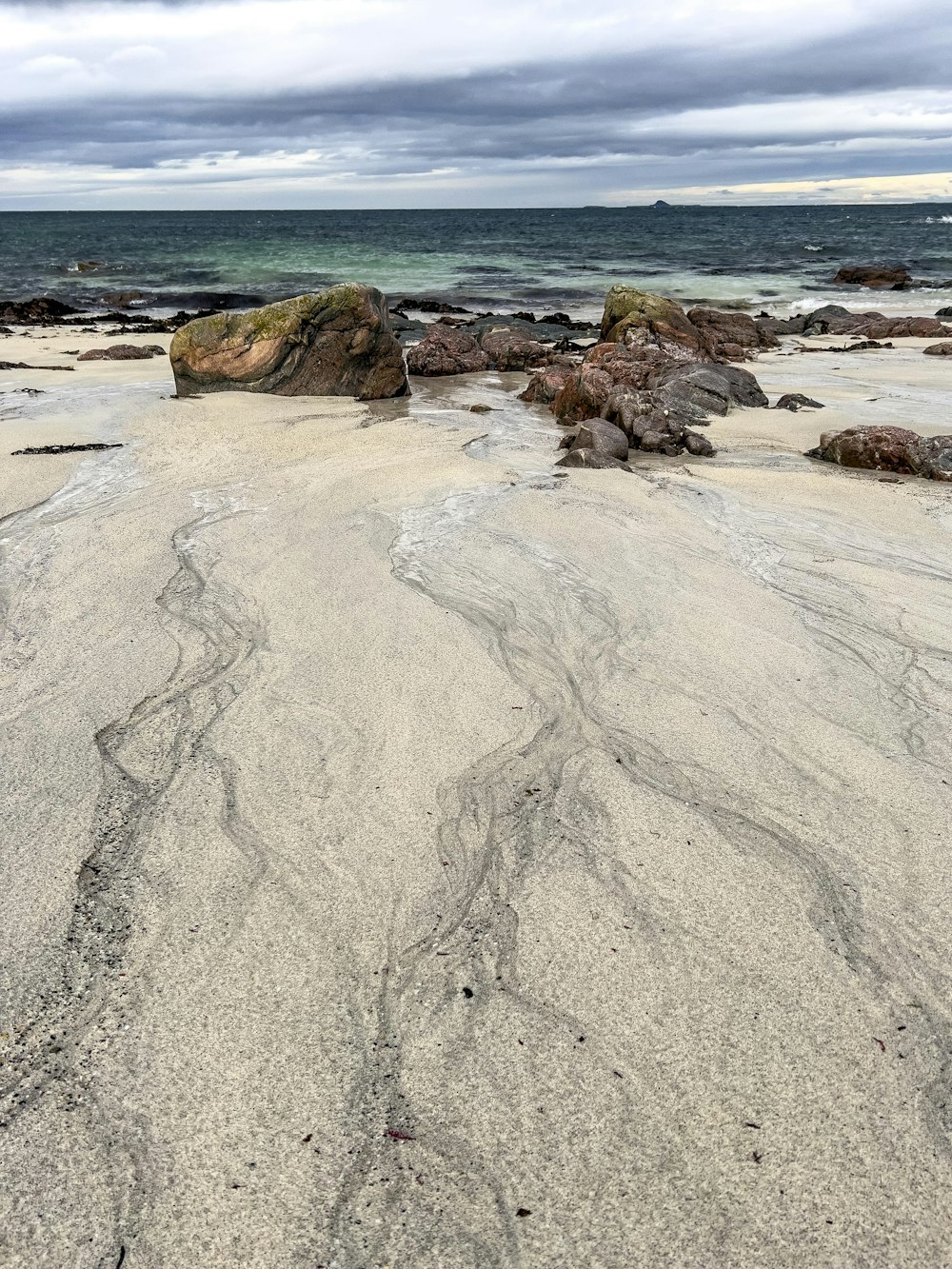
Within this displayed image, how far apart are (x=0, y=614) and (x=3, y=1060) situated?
3117 millimetres

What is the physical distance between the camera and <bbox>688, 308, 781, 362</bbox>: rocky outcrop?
16047 mm

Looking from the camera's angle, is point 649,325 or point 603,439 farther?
point 649,325

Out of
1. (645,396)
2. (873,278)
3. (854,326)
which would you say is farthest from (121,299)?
(873,278)

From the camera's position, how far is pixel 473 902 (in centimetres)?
277

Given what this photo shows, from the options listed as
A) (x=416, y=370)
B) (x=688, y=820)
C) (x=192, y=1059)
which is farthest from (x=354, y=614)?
(x=416, y=370)

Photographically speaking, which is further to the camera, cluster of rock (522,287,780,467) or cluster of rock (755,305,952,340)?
cluster of rock (755,305,952,340)

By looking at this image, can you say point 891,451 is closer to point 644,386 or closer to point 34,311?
point 644,386

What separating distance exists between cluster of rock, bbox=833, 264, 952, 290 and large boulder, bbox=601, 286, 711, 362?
2013 cm

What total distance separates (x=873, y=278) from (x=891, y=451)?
28441 millimetres

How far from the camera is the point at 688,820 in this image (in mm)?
3139

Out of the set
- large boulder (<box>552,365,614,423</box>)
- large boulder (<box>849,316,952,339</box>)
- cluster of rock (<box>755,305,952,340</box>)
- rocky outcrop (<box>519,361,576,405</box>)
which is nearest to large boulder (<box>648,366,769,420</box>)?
large boulder (<box>552,365,614,423</box>)

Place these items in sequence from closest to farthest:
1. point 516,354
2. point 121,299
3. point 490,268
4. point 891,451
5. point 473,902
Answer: point 473,902 < point 891,451 < point 516,354 < point 121,299 < point 490,268

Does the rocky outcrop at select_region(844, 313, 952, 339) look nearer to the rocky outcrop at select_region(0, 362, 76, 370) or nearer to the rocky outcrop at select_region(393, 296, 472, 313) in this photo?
the rocky outcrop at select_region(393, 296, 472, 313)

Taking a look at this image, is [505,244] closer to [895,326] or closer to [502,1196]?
[895,326]
